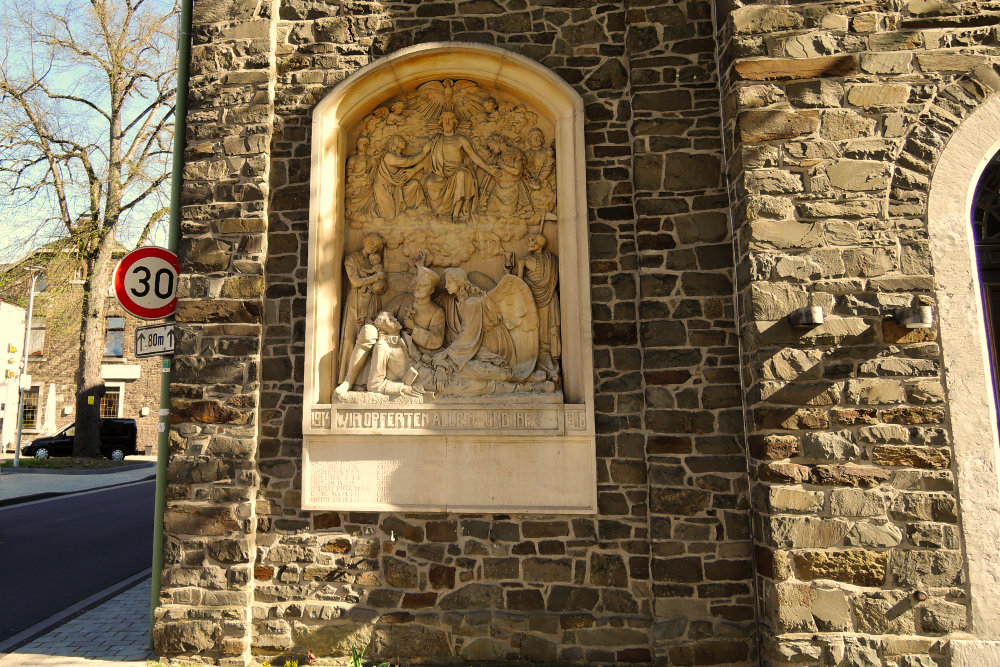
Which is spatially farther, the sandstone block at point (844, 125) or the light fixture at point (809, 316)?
the sandstone block at point (844, 125)

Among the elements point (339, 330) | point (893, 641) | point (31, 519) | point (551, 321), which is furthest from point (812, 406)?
point (31, 519)

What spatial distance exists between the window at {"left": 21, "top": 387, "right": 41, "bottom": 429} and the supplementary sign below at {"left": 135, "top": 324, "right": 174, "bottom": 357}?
80.4 feet

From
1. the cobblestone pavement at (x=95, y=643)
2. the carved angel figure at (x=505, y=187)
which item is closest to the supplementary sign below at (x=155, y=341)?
the cobblestone pavement at (x=95, y=643)

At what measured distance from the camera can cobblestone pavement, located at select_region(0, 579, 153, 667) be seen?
471 cm

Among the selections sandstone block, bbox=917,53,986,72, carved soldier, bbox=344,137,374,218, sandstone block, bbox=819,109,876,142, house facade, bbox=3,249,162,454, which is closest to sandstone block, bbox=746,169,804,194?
sandstone block, bbox=819,109,876,142

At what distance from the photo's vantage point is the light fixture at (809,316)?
426 cm

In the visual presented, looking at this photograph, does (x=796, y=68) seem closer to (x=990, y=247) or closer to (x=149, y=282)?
(x=990, y=247)

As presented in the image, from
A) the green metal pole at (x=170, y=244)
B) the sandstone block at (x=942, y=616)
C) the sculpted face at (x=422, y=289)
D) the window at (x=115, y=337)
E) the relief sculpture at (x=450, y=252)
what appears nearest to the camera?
the sandstone block at (x=942, y=616)

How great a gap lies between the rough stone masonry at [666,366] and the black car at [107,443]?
18.9m

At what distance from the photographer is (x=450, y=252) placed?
5520 millimetres

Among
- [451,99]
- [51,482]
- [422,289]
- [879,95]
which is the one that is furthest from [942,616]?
[51,482]

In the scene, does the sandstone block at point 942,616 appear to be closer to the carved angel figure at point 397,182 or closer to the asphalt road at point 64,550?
the carved angel figure at point 397,182

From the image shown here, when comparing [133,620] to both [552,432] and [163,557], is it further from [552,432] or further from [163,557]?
[552,432]

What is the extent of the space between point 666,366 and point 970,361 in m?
2.04
